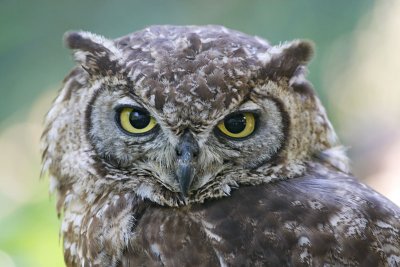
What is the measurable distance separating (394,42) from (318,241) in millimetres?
4234

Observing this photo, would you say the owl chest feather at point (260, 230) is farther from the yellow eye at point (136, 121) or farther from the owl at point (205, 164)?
the yellow eye at point (136, 121)

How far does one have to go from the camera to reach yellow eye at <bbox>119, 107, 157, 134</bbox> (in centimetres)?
241

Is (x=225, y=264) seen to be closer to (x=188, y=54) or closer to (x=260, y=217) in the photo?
(x=260, y=217)

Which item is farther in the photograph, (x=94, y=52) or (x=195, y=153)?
(x=94, y=52)

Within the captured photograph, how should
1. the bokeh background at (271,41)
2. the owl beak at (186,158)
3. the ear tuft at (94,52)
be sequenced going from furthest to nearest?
1. the bokeh background at (271,41)
2. the ear tuft at (94,52)
3. the owl beak at (186,158)

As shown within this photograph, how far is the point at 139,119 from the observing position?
2424 mm

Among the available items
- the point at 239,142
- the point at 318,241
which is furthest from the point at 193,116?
the point at 318,241

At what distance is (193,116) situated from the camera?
231 centimetres

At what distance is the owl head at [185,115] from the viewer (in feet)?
7.66

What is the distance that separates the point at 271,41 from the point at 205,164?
271 centimetres

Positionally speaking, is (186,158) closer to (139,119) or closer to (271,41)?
(139,119)

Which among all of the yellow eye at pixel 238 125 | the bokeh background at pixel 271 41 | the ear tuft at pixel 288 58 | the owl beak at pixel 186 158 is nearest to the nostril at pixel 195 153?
the owl beak at pixel 186 158

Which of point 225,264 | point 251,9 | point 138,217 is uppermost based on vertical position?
point 251,9

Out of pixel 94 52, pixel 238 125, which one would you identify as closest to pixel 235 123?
pixel 238 125
